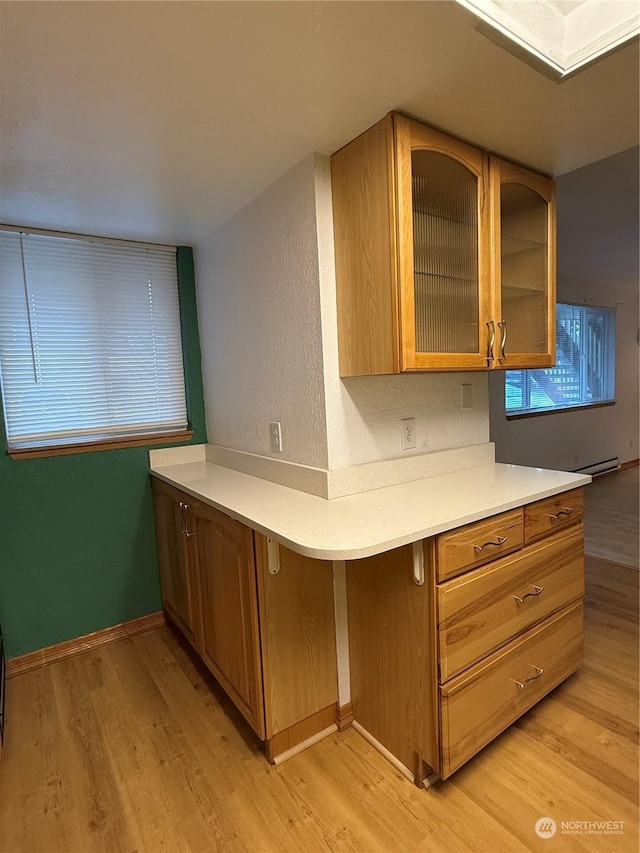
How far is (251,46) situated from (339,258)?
2.24 ft

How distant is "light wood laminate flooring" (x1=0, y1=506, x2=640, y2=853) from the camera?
1.32 m

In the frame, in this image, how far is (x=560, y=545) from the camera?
1.69m

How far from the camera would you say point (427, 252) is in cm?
156

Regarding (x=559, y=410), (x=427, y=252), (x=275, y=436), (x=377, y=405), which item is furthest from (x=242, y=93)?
(x=559, y=410)

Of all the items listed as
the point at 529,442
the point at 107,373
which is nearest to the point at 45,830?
the point at 107,373

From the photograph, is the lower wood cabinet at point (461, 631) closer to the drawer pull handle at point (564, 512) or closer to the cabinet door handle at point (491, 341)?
the drawer pull handle at point (564, 512)

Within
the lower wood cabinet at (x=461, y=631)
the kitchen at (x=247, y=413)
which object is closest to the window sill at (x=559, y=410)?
the kitchen at (x=247, y=413)

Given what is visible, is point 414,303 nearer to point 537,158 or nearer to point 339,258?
point 339,258

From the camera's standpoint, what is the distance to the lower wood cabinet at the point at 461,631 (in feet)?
4.44

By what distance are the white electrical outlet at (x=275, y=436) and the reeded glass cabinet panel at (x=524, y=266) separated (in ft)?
3.22

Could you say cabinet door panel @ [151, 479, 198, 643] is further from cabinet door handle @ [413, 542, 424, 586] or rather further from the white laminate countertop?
cabinet door handle @ [413, 542, 424, 586]

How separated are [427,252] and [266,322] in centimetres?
75

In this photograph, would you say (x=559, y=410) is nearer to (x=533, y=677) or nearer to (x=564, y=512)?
(x=564, y=512)

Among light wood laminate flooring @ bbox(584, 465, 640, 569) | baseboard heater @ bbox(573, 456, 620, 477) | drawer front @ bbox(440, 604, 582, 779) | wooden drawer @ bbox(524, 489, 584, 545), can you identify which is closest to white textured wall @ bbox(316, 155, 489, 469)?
wooden drawer @ bbox(524, 489, 584, 545)
